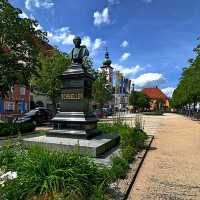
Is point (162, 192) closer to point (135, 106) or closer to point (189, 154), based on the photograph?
point (189, 154)

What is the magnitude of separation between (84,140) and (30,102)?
47.2 meters

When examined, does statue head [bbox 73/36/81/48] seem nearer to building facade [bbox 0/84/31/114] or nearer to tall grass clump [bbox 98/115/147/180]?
tall grass clump [bbox 98/115/147/180]

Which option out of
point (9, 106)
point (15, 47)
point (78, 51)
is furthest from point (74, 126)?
point (9, 106)

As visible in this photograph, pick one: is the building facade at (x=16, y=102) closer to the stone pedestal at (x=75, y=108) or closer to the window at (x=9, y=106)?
the window at (x=9, y=106)

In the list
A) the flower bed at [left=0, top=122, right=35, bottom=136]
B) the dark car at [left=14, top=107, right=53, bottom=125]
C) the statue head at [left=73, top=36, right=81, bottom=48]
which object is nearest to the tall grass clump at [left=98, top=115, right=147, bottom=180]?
the statue head at [left=73, top=36, right=81, bottom=48]

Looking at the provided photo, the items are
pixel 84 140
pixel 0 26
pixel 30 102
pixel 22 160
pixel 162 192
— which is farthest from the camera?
pixel 30 102

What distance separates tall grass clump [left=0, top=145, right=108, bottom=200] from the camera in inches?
171

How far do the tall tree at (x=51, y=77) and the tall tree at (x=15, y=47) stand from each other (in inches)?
425

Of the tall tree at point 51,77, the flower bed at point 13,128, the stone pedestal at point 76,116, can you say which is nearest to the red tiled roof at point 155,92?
the tall tree at point 51,77

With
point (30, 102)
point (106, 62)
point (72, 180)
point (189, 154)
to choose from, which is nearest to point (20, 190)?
point (72, 180)

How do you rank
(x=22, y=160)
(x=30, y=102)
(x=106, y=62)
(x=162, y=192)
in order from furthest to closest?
(x=106, y=62) → (x=30, y=102) → (x=162, y=192) → (x=22, y=160)

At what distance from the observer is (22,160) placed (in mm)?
5461

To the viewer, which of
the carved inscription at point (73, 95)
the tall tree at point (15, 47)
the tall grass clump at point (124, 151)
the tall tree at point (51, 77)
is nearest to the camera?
the tall grass clump at point (124, 151)

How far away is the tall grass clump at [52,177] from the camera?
14.3 ft
